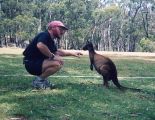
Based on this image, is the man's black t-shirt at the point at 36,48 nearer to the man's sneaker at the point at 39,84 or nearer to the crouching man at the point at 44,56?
the crouching man at the point at 44,56

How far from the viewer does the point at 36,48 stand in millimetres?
8602

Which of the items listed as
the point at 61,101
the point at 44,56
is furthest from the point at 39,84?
the point at 61,101

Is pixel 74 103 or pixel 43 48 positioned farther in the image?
pixel 43 48

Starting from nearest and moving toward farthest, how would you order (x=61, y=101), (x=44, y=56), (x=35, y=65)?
1. (x=61, y=101)
2. (x=35, y=65)
3. (x=44, y=56)

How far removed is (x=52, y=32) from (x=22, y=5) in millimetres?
71400

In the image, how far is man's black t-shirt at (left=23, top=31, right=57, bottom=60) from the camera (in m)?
8.40

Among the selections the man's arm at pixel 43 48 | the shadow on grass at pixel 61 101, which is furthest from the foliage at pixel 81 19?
the man's arm at pixel 43 48

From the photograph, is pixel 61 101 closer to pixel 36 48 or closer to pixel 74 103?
pixel 74 103

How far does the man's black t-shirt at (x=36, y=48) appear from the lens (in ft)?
27.6

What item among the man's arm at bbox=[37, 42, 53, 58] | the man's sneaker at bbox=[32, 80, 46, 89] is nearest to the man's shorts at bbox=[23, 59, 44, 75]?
the man's sneaker at bbox=[32, 80, 46, 89]

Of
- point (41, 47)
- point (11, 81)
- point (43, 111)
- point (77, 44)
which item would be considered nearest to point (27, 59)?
point (41, 47)

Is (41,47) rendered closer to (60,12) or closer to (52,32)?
(52,32)

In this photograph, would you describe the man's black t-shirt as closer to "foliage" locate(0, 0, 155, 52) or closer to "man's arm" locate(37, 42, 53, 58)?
"man's arm" locate(37, 42, 53, 58)

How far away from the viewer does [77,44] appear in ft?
282
